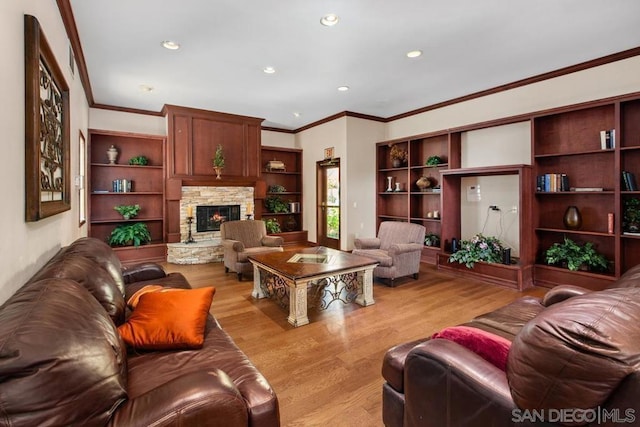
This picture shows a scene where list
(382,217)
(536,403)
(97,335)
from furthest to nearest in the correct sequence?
(382,217) < (97,335) < (536,403)

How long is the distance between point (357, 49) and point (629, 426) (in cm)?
380

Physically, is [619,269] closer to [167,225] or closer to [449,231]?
[449,231]

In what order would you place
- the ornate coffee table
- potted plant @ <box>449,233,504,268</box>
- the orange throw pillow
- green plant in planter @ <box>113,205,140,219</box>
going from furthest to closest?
green plant in planter @ <box>113,205,140,219</box> → potted plant @ <box>449,233,504,268</box> → the ornate coffee table → the orange throw pillow

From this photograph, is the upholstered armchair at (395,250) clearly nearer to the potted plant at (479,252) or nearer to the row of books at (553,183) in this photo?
the potted plant at (479,252)

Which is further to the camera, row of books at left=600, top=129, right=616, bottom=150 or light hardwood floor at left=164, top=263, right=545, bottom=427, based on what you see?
row of books at left=600, top=129, right=616, bottom=150

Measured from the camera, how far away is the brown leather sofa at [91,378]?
0.87m

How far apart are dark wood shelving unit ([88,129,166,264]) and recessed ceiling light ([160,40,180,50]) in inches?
110

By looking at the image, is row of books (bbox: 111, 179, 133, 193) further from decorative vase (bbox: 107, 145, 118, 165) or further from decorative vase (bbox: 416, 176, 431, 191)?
decorative vase (bbox: 416, 176, 431, 191)

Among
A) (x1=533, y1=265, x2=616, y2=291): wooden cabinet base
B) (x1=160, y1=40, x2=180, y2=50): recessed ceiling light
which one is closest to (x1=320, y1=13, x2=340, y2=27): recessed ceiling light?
(x1=160, y1=40, x2=180, y2=50): recessed ceiling light

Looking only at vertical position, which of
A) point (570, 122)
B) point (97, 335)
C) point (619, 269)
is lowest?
point (619, 269)

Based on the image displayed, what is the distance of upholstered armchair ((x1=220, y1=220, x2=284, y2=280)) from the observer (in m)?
4.71

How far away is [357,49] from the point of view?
12.3ft

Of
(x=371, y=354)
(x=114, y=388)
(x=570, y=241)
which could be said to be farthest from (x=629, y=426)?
(x=570, y=241)

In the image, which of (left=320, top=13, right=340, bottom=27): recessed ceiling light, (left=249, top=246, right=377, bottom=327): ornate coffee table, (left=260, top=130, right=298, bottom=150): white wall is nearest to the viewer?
(left=320, top=13, right=340, bottom=27): recessed ceiling light
